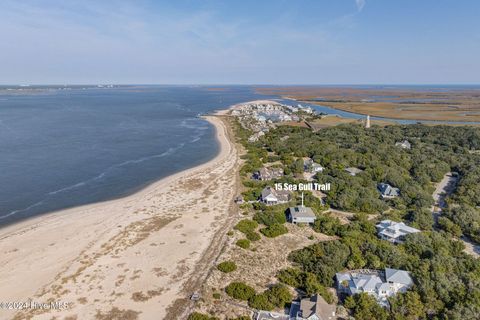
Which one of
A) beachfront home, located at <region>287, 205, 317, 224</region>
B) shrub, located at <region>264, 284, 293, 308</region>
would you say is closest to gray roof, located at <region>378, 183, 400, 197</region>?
beachfront home, located at <region>287, 205, 317, 224</region>

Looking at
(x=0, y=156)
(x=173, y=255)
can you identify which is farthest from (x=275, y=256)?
(x=0, y=156)

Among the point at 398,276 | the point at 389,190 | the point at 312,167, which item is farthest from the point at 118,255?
the point at 389,190

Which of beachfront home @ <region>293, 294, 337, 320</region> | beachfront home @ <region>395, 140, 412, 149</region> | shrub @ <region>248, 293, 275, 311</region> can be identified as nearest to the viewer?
beachfront home @ <region>293, 294, 337, 320</region>

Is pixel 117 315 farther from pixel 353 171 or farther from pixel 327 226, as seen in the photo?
pixel 353 171

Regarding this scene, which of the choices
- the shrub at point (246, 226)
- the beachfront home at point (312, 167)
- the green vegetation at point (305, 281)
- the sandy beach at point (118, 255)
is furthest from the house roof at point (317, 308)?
the beachfront home at point (312, 167)

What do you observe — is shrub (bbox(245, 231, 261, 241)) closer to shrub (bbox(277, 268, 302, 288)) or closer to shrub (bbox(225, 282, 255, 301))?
shrub (bbox(277, 268, 302, 288))

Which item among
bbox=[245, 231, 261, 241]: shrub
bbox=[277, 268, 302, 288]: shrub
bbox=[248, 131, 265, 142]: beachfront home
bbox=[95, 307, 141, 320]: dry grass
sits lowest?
bbox=[95, 307, 141, 320]: dry grass
